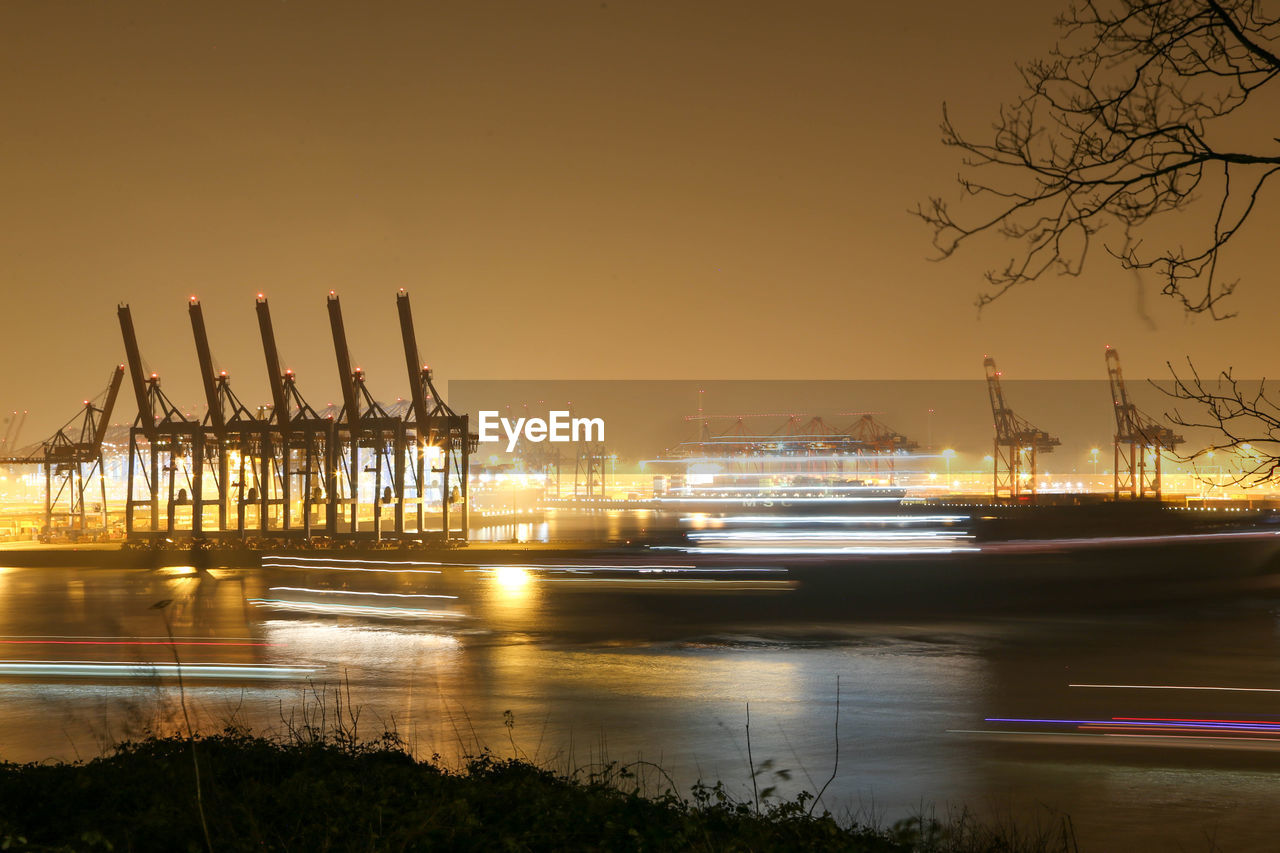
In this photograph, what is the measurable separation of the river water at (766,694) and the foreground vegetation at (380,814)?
0.69m

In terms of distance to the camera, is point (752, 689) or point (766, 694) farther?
point (752, 689)

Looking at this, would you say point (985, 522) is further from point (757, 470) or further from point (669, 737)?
point (757, 470)

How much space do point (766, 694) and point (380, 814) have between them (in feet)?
21.0

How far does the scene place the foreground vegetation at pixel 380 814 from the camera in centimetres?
512

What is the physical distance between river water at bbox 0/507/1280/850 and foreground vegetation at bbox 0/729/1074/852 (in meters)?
0.69

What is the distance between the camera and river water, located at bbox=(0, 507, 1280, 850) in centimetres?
747

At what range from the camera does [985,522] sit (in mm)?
66312

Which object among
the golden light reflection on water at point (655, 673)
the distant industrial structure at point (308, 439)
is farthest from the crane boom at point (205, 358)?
the golden light reflection on water at point (655, 673)

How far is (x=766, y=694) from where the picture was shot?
11.1 m

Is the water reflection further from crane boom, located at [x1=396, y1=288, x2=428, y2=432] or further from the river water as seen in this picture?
crane boom, located at [x1=396, y1=288, x2=428, y2=432]

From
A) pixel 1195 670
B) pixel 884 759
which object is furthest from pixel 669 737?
pixel 1195 670

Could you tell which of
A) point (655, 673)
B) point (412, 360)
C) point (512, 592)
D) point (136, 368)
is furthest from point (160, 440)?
point (655, 673)

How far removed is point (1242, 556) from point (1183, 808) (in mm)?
32159

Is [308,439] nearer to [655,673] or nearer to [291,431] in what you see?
[291,431]
